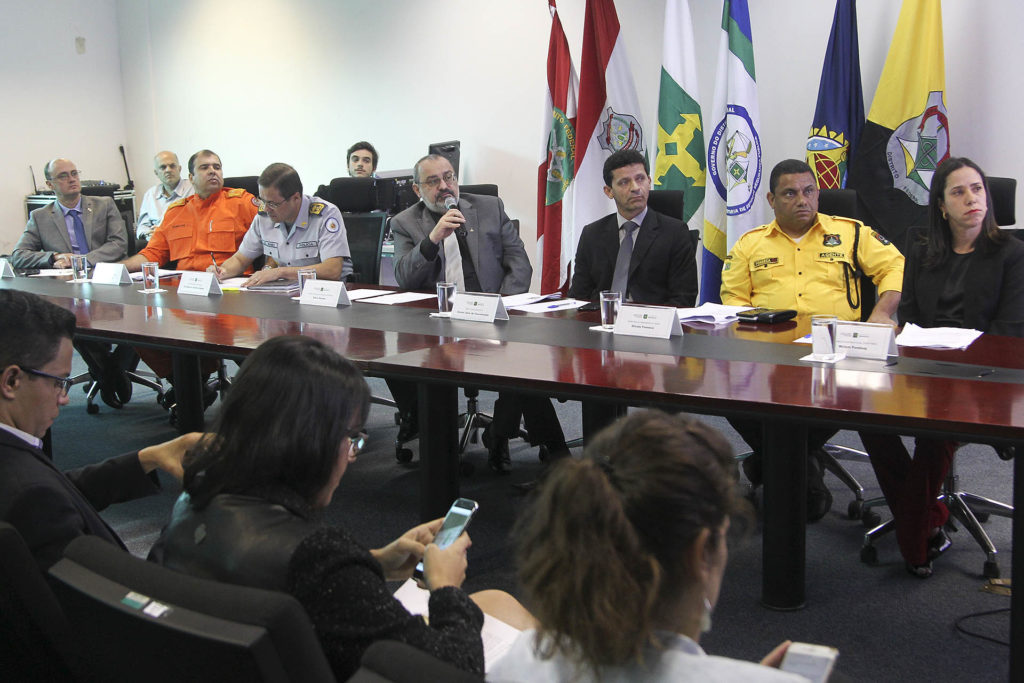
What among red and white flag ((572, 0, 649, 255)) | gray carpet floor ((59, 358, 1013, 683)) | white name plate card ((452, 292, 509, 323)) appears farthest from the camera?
red and white flag ((572, 0, 649, 255))

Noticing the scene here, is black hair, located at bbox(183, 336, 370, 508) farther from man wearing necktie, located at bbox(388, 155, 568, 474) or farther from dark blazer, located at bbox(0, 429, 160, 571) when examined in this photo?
man wearing necktie, located at bbox(388, 155, 568, 474)

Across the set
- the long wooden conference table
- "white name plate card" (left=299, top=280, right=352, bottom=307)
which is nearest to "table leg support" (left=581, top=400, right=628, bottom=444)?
the long wooden conference table

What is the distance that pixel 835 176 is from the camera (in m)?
4.79

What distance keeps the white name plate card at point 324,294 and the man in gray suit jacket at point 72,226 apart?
2.17 meters

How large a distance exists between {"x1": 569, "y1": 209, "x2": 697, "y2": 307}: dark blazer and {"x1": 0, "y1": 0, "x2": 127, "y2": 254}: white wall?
6.26 m

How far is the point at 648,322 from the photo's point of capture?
2775 mm

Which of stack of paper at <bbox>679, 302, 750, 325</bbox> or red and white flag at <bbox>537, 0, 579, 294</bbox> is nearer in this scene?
stack of paper at <bbox>679, 302, 750, 325</bbox>

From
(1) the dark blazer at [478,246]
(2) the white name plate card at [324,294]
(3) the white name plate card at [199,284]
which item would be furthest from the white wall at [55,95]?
(2) the white name plate card at [324,294]

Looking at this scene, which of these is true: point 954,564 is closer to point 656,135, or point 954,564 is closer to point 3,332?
point 3,332

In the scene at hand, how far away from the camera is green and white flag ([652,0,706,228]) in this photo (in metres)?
5.17

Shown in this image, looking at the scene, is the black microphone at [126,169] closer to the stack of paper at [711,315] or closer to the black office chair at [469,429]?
the black office chair at [469,429]

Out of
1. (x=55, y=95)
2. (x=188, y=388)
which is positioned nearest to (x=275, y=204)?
(x=188, y=388)

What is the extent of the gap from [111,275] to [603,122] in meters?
2.79

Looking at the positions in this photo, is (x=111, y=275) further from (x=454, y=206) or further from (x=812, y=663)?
(x=812, y=663)
